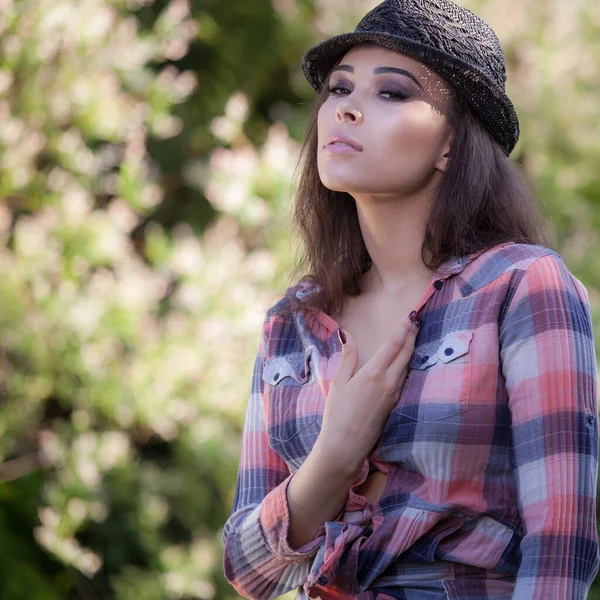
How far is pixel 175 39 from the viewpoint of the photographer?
424 centimetres

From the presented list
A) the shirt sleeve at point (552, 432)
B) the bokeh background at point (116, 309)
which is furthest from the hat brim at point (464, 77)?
the bokeh background at point (116, 309)

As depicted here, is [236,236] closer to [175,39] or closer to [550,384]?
[175,39]

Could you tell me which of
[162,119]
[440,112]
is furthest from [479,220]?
[162,119]

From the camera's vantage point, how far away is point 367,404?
1.60 meters

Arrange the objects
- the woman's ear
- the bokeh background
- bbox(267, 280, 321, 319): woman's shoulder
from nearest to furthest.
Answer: the woman's ear → bbox(267, 280, 321, 319): woman's shoulder → the bokeh background

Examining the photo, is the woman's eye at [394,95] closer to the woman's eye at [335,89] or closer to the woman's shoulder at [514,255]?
the woman's eye at [335,89]

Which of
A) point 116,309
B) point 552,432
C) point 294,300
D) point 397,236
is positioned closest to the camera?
point 552,432

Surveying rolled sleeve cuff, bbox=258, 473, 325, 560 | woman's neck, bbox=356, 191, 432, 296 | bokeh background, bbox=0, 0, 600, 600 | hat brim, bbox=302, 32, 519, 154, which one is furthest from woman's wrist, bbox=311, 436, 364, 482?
bokeh background, bbox=0, 0, 600, 600

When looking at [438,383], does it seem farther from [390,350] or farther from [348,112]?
[348,112]

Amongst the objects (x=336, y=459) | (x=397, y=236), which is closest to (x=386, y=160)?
(x=397, y=236)

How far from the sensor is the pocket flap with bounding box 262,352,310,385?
1790 mm

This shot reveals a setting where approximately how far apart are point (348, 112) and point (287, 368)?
0.47 metres

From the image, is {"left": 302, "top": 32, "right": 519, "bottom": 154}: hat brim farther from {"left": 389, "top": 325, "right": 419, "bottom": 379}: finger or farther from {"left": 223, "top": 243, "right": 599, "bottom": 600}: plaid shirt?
{"left": 389, "top": 325, "right": 419, "bottom": 379}: finger

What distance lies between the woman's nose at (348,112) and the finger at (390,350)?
0.39m
